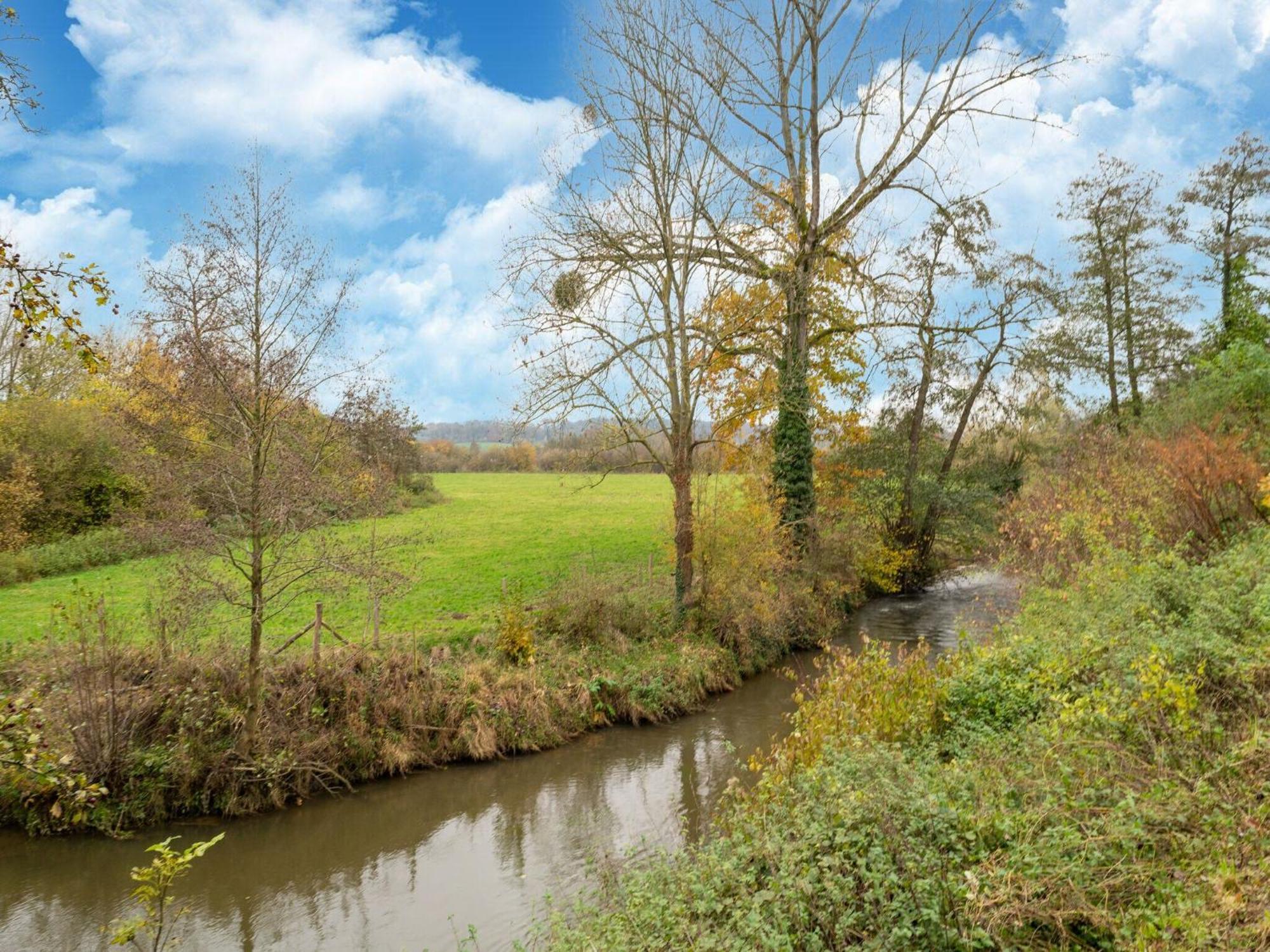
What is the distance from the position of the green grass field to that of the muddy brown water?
3.22 m

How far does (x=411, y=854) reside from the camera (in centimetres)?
930

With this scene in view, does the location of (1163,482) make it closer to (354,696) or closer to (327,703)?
(354,696)

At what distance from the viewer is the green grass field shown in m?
14.4

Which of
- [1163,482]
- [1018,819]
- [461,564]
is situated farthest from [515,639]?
[1163,482]

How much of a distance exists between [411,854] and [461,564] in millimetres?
12462

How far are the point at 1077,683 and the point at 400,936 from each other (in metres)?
7.27

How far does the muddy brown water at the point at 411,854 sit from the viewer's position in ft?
25.5

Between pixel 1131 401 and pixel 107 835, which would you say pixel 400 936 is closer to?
pixel 107 835

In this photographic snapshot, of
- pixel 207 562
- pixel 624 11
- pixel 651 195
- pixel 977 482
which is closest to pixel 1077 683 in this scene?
pixel 207 562

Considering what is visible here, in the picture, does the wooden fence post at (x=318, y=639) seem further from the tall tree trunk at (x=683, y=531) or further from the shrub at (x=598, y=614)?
the tall tree trunk at (x=683, y=531)

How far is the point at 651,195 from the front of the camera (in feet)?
51.9

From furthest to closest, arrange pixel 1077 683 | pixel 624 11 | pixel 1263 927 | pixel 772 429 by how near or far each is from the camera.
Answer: pixel 772 429 < pixel 624 11 < pixel 1077 683 < pixel 1263 927

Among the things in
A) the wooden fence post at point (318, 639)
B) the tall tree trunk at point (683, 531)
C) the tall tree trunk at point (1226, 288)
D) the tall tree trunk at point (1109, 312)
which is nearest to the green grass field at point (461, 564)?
the wooden fence post at point (318, 639)

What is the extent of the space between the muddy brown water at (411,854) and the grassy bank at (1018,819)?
3.53 ft
